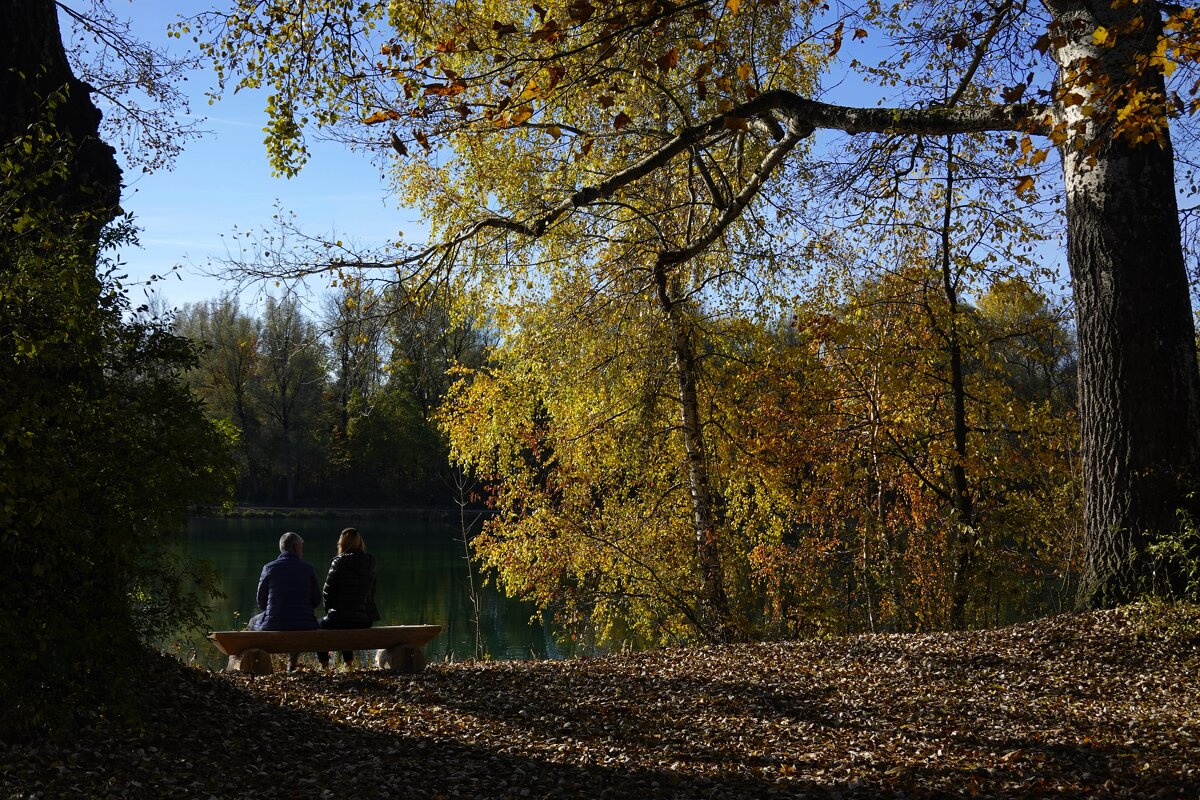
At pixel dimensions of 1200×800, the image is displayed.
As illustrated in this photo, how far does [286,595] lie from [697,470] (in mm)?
5185

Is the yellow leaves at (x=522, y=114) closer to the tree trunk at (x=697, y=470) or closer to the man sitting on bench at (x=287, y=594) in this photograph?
the man sitting on bench at (x=287, y=594)

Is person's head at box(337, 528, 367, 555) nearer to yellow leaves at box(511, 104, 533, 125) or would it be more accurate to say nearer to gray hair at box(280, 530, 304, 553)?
gray hair at box(280, 530, 304, 553)

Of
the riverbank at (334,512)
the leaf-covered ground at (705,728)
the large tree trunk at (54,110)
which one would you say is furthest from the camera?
the riverbank at (334,512)

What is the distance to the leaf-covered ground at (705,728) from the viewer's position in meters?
4.24

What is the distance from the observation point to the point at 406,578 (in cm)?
2416

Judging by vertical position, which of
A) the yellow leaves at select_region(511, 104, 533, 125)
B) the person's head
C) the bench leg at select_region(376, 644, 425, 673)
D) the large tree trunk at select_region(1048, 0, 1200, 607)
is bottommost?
the bench leg at select_region(376, 644, 425, 673)

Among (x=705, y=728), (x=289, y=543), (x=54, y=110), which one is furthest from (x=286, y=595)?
(x=54, y=110)

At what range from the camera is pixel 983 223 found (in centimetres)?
1079

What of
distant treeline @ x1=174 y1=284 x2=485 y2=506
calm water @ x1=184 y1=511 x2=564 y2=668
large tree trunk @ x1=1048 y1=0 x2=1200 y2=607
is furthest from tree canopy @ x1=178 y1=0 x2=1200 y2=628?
distant treeline @ x1=174 y1=284 x2=485 y2=506

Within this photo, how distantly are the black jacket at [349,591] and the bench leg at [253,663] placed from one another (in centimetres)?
82

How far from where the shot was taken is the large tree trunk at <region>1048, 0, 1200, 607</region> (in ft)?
21.4

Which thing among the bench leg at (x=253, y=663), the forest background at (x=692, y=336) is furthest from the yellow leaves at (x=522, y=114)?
the bench leg at (x=253, y=663)

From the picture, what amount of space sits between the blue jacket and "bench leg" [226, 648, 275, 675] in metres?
0.64

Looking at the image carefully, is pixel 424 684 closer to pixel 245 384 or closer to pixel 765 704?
pixel 765 704
